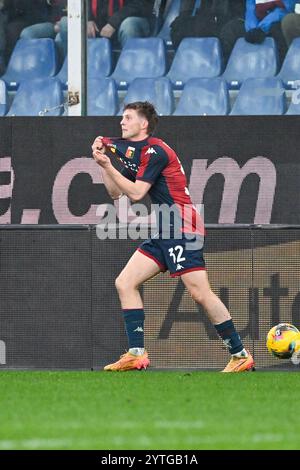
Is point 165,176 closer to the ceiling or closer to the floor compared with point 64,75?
closer to the floor

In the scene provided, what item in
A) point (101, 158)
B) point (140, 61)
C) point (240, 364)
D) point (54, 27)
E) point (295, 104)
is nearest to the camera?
point (101, 158)

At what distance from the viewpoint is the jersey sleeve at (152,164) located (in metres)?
10.2

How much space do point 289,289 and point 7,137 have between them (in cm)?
312

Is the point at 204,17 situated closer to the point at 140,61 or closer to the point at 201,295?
the point at 140,61

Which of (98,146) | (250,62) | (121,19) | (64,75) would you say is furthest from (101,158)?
(250,62)

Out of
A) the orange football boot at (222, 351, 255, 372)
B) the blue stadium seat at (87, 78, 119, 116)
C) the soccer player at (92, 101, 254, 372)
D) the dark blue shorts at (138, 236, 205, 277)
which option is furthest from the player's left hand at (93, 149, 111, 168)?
the blue stadium seat at (87, 78, 119, 116)

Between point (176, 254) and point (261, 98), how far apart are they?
11.7 feet

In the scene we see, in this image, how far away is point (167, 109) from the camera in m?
13.5

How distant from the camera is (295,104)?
13.1 metres

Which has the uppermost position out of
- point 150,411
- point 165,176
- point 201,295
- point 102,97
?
point 102,97

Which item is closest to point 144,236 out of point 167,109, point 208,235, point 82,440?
point 208,235

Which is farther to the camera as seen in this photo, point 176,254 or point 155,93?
point 155,93

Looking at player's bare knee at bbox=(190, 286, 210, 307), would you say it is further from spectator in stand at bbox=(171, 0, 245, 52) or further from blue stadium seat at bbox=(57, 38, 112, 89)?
spectator in stand at bbox=(171, 0, 245, 52)

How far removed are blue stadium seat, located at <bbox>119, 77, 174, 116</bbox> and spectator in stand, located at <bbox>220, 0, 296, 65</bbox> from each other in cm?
72
